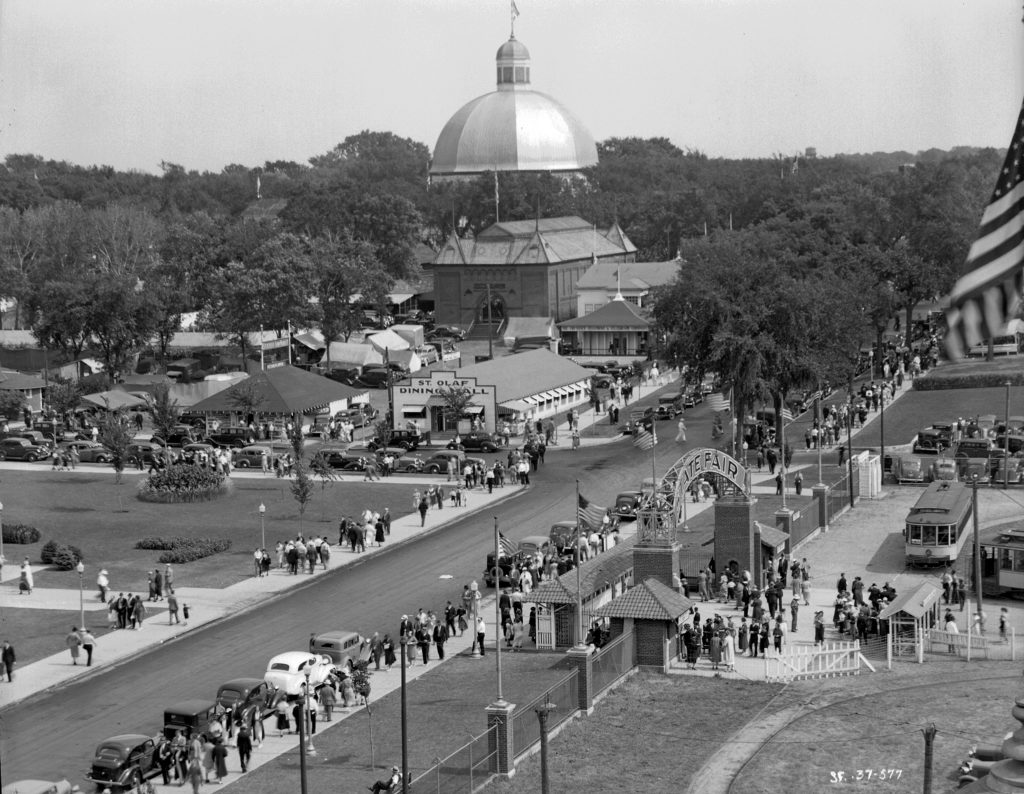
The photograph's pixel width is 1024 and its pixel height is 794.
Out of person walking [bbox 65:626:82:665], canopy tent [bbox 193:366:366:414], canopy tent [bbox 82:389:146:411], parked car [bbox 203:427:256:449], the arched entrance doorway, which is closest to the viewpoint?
person walking [bbox 65:626:82:665]

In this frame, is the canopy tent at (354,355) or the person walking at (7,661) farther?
the canopy tent at (354,355)

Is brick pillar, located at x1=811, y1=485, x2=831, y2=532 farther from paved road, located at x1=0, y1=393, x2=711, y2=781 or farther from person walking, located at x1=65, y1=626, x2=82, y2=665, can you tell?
person walking, located at x1=65, y1=626, x2=82, y2=665

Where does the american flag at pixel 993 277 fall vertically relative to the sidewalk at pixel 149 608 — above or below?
above

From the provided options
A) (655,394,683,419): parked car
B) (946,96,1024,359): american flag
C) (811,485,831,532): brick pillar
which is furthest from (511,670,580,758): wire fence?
(655,394,683,419): parked car

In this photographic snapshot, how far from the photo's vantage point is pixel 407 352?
100250 millimetres

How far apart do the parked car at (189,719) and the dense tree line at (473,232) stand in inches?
1635

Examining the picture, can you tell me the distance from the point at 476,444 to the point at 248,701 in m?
41.0

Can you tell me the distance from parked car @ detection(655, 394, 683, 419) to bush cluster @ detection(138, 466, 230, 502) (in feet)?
A: 86.1

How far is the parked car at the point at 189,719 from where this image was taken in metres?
33.1

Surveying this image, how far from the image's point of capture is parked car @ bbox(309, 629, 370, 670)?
39000 mm

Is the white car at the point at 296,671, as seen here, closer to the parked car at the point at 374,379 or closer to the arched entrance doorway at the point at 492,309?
the parked car at the point at 374,379

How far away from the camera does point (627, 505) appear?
58844mm

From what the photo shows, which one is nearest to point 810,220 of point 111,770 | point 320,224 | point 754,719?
point 320,224

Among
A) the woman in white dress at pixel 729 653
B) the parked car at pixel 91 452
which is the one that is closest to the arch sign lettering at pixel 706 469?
the woman in white dress at pixel 729 653
